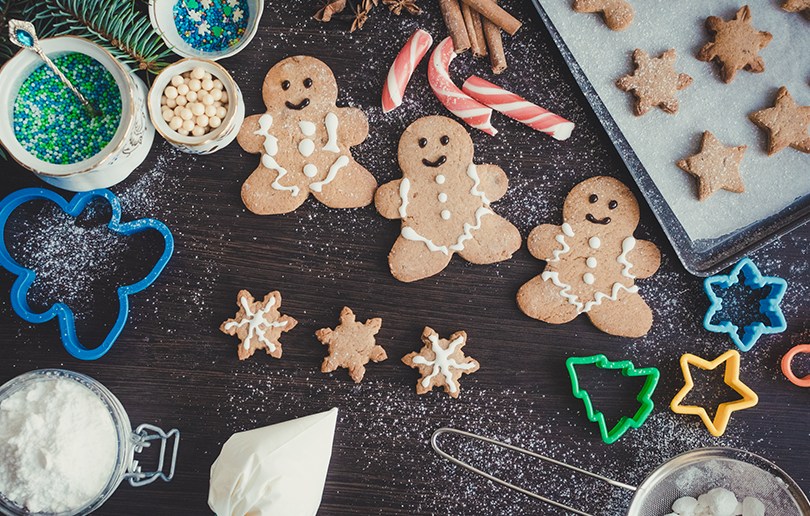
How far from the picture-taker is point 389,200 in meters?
1.36

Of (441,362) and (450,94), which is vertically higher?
(450,94)

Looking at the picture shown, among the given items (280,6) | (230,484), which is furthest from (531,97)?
(230,484)

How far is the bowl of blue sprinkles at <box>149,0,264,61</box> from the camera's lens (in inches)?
51.9

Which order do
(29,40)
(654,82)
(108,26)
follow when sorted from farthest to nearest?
(654,82) → (108,26) → (29,40)

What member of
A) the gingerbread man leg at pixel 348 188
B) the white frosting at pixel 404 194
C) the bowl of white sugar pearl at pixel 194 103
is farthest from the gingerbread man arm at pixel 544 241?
the bowl of white sugar pearl at pixel 194 103

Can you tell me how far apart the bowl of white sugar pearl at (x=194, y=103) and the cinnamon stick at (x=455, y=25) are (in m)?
0.61

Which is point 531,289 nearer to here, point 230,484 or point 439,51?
point 439,51

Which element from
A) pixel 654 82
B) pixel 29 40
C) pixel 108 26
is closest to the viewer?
pixel 29 40

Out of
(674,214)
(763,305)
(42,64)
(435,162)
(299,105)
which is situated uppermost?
(42,64)

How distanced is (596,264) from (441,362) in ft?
1.68

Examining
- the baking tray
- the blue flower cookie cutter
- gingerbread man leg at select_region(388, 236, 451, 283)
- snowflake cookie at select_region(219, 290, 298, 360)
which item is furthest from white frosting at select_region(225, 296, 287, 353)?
the baking tray

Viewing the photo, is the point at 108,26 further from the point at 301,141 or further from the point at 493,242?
the point at 493,242

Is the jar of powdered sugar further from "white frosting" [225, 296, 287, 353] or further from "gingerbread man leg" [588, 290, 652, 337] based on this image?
"gingerbread man leg" [588, 290, 652, 337]

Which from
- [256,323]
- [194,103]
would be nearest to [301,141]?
[194,103]
